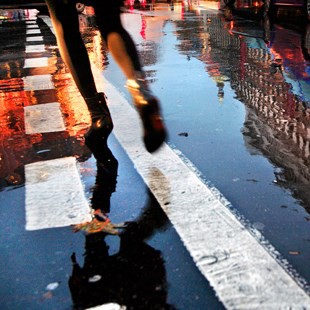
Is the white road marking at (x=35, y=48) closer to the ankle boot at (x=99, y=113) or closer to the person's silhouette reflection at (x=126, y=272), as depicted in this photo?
the ankle boot at (x=99, y=113)

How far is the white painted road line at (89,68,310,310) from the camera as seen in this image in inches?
62.0

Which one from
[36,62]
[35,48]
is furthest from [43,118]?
[35,48]

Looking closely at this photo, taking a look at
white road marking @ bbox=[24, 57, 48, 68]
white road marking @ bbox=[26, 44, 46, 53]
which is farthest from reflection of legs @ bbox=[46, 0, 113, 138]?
white road marking @ bbox=[26, 44, 46, 53]

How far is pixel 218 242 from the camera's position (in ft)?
6.27

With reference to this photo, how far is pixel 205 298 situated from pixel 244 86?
11.1 feet

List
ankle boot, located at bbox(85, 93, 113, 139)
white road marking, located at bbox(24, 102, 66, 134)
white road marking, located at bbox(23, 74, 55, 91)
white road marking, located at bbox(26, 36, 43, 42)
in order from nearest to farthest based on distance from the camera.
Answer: ankle boot, located at bbox(85, 93, 113, 139), white road marking, located at bbox(24, 102, 66, 134), white road marking, located at bbox(23, 74, 55, 91), white road marking, located at bbox(26, 36, 43, 42)

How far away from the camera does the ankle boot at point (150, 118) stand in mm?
2414

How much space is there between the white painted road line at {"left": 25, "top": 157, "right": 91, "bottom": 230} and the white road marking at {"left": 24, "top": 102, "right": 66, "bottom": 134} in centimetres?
70

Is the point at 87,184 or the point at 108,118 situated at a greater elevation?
the point at 108,118

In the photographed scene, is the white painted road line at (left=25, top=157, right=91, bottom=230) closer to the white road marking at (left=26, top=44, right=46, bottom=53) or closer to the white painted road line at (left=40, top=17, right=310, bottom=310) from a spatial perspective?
the white painted road line at (left=40, top=17, right=310, bottom=310)

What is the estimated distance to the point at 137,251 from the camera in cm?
188

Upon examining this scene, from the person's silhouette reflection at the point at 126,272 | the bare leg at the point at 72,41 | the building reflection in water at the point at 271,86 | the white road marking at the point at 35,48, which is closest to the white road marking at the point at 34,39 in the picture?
the white road marking at the point at 35,48

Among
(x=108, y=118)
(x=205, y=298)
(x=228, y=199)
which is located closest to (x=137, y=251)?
(x=205, y=298)

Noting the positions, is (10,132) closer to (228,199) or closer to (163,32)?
(228,199)
